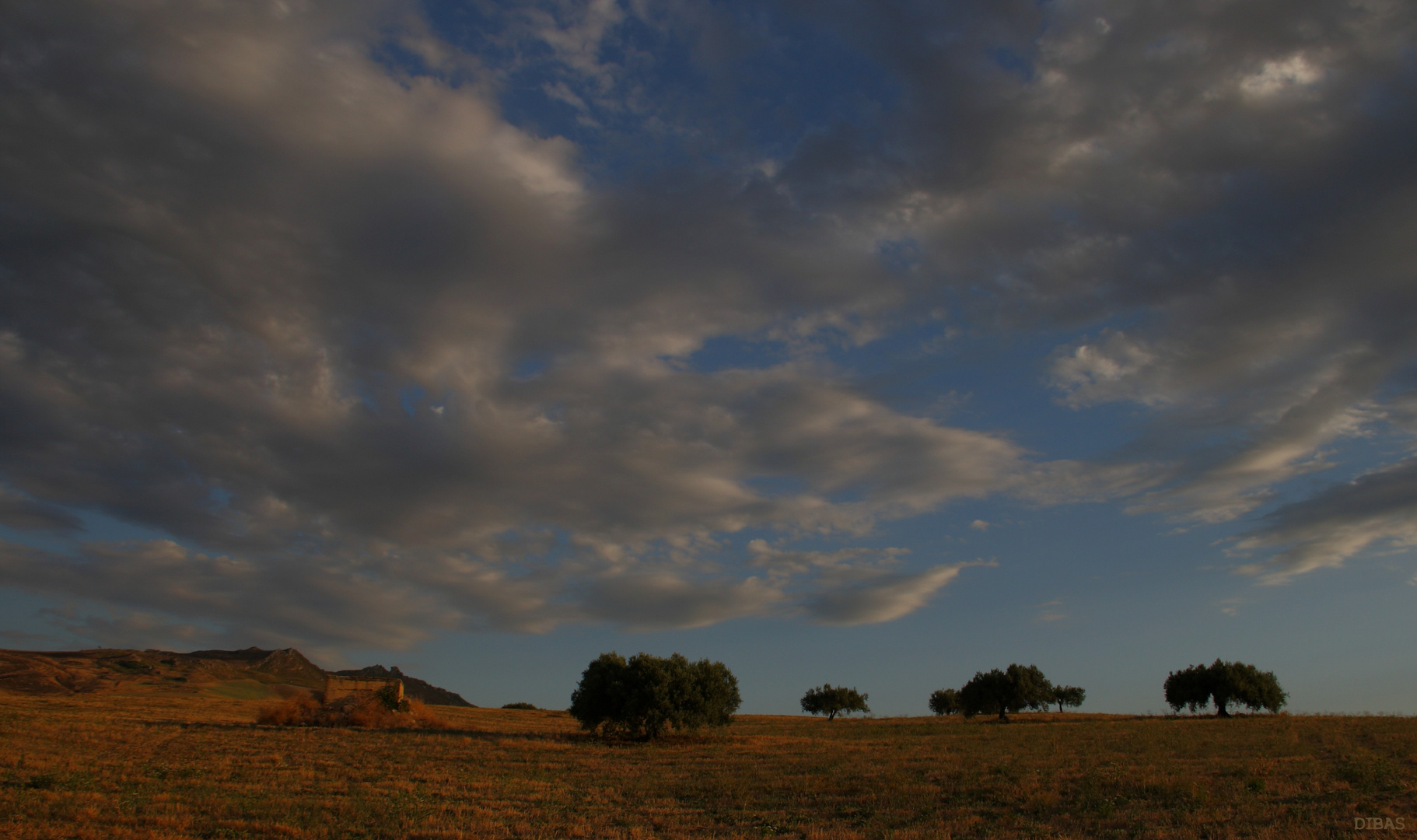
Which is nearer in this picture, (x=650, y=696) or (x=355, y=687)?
(x=650, y=696)

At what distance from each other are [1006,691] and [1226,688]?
20.0 metres

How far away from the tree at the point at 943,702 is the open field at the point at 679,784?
212 feet

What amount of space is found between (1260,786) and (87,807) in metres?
33.7

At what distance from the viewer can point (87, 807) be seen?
61.8 ft

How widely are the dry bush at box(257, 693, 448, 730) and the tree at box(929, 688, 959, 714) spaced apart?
3093 inches

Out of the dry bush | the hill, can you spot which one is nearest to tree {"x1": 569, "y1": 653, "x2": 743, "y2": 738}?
the dry bush

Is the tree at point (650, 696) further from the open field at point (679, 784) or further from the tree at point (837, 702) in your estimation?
the tree at point (837, 702)

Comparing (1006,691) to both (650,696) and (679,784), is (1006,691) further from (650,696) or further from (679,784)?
(679,784)

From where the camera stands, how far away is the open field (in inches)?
740

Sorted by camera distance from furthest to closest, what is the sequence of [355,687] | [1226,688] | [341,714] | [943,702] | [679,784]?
[943,702], [1226,688], [355,687], [341,714], [679,784]

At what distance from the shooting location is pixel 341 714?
4959 cm

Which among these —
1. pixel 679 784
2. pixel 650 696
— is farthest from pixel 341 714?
pixel 679 784

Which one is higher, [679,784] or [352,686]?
[352,686]

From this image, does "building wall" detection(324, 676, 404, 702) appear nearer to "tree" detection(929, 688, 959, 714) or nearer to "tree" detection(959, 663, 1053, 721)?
"tree" detection(959, 663, 1053, 721)
